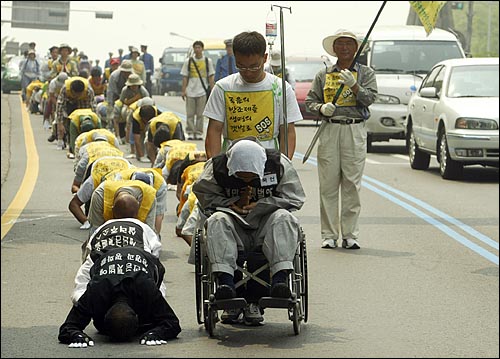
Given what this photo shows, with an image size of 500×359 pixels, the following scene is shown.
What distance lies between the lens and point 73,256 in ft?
41.3

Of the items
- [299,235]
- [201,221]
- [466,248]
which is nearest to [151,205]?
[201,221]

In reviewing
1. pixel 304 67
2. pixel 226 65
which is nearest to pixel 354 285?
pixel 226 65

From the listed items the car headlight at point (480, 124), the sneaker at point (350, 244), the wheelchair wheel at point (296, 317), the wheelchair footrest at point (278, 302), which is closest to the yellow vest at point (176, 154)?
the sneaker at point (350, 244)

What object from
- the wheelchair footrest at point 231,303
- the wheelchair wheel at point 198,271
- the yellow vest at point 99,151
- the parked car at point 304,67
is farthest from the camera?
the parked car at point 304,67

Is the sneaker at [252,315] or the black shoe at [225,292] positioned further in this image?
the sneaker at [252,315]

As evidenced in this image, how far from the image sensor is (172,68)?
54000 mm

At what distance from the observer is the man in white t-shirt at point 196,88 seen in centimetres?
2780

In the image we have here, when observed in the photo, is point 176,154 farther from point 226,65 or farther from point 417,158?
point 226,65

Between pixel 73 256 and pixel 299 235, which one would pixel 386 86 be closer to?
pixel 73 256

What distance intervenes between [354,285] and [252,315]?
6.68 ft

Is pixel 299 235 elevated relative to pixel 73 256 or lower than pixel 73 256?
elevated

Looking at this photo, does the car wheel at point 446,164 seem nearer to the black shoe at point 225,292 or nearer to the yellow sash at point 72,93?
the yellow sash at point 72,93

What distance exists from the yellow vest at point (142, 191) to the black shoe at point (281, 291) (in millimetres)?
2239

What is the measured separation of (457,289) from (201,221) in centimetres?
260
